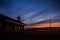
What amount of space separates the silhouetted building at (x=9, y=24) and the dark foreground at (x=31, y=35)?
0.74 feet

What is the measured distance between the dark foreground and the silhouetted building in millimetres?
225

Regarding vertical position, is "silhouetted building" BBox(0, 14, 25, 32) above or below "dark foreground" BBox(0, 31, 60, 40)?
above

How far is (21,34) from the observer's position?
415 centimetres

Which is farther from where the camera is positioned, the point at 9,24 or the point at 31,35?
the point at 9,24

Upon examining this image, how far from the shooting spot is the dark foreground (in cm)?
400

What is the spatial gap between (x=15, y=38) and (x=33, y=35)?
57 centimetres

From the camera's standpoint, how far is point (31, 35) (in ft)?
13.4

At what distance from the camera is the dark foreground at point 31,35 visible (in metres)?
4.00

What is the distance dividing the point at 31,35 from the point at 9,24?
79 cm

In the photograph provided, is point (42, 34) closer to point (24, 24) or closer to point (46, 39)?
point (46, 39)

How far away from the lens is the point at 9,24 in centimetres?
422

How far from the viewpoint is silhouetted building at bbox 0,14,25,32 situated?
13.6ft

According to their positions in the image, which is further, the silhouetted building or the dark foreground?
the silhouetted building

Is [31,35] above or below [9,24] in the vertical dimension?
below
